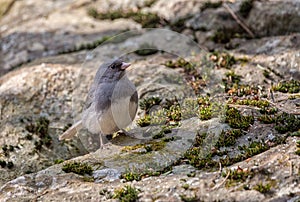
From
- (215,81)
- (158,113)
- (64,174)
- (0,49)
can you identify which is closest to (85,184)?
(64,174)

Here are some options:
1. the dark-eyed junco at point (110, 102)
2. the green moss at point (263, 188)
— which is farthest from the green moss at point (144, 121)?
the green moss at point (263, 188)

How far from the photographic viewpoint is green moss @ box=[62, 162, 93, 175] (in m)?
5.82

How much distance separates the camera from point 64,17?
11.1 meters

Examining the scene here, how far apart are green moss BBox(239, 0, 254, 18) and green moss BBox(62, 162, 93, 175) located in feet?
15.2

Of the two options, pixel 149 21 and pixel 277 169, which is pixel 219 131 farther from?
pixel 149 21

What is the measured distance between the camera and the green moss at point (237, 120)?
608cm

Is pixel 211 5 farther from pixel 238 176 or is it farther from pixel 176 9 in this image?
pixel 238 176

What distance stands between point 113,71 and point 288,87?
245 centimetres

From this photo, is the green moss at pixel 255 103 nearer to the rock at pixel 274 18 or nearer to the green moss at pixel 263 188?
the green moss at pixel 263 188

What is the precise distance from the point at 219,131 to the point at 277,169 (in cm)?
118

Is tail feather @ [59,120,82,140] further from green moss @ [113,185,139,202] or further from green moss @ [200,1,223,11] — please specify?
green moss @ [200,1,223,11]

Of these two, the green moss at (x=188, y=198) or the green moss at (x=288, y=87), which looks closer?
the green moss at (x=188, y=198)

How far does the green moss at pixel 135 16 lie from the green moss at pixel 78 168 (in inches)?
181

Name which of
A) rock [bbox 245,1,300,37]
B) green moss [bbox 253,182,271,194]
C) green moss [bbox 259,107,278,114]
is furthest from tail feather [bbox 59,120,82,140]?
rock [bbox 245,1,300,37]
